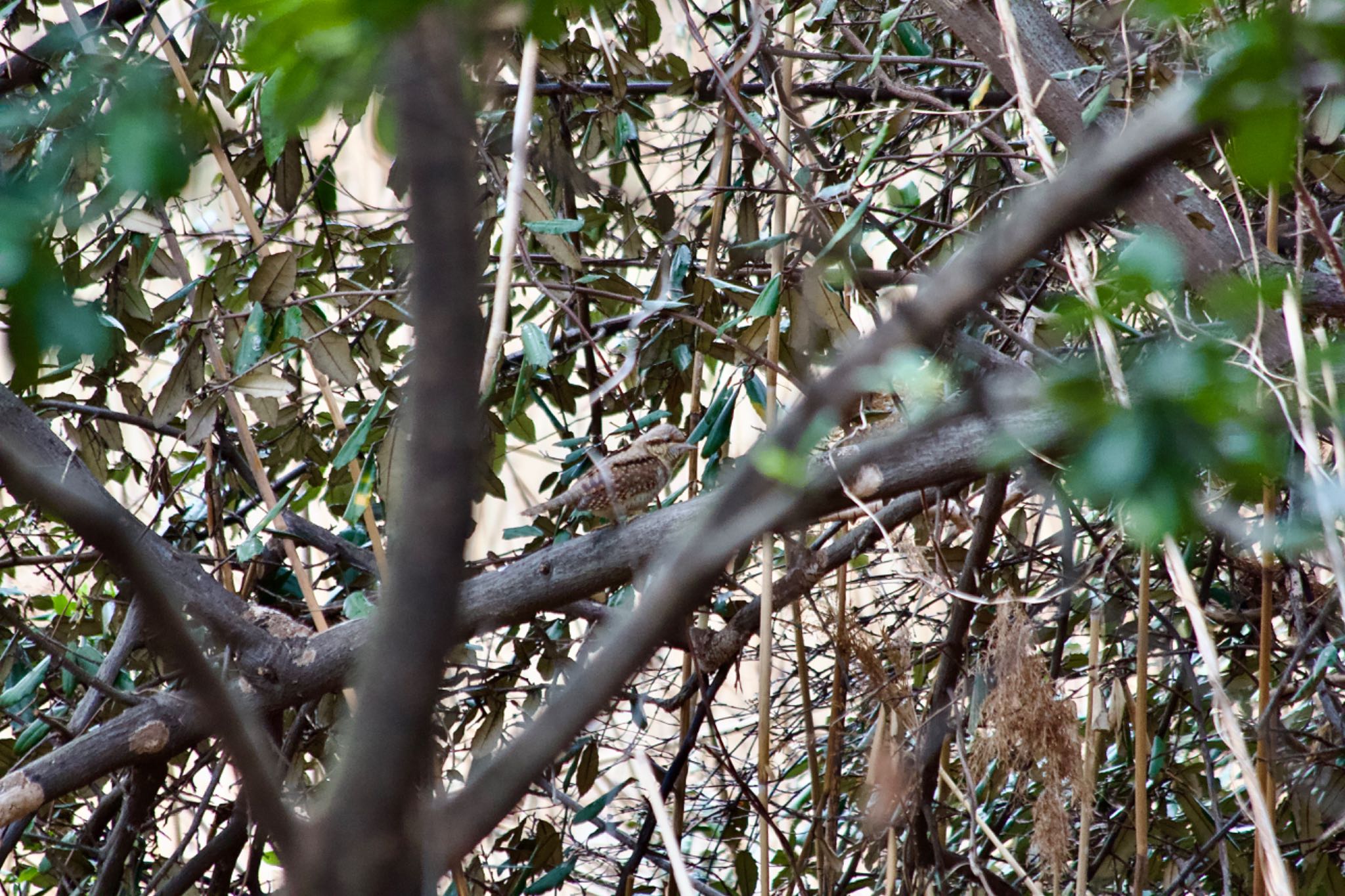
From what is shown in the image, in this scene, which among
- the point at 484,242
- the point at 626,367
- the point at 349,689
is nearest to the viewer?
the point at 626,367

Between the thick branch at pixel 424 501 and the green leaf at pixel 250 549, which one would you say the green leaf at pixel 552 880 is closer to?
the green leaf at pixel 250 549

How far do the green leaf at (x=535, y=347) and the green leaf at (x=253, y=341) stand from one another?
0.49m

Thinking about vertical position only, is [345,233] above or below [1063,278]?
above

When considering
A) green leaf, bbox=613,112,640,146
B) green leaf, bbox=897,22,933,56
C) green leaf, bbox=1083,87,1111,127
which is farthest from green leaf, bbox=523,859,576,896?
green leaf, bbox=897,22,933,56

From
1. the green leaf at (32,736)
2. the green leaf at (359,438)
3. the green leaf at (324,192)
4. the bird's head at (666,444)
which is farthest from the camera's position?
the green leaf at (324,192)

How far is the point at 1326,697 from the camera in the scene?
81.2 inches

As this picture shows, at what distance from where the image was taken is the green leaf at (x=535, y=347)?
1872mm

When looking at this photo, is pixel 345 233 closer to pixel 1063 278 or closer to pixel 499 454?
pixel 499 454

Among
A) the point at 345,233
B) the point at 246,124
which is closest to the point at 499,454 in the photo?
the point at 345,233

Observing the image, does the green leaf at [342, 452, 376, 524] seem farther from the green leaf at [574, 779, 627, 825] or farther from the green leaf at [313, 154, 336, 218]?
the green leaf at [574, 779, 627, 825]

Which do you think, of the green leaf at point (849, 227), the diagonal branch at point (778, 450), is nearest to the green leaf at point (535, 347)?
the green leaf at point (849, 227)

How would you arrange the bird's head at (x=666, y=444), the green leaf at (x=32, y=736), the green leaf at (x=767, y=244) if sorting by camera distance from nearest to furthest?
the green leaf at (x=767, y=244)
the bird's head at (x=666, y=444)
the green leaf at (x=32, y=736)

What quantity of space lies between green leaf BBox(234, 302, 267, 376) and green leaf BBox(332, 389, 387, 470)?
231 millimetres

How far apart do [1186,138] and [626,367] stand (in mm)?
743
